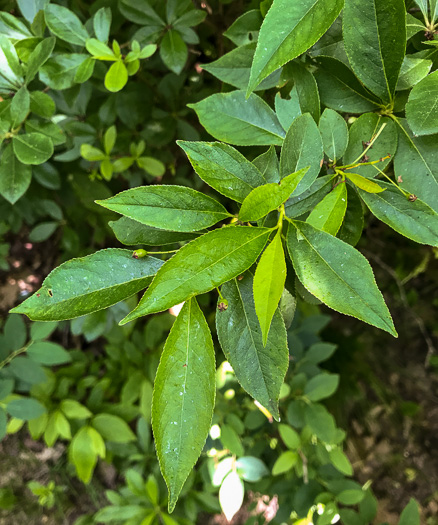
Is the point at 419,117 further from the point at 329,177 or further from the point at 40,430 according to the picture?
the point at 40,430

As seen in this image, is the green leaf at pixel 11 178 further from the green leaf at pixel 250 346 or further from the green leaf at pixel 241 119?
the green leaf at pixel 250 346

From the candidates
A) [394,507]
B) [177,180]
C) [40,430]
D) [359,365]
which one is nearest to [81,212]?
[177,180]

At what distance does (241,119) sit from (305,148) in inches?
5.8

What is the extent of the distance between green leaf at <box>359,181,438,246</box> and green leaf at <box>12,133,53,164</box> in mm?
645

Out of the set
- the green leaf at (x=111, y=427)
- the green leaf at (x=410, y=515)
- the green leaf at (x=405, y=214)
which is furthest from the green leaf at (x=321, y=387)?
the green leaf at (x=405, y=214)

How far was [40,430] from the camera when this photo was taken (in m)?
1.40

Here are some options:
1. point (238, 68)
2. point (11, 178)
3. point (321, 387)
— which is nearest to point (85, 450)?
point (321, 387)

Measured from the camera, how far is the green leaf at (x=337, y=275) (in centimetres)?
43

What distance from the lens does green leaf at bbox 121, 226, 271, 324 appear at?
42 centimetres

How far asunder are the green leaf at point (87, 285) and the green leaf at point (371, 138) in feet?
1.09

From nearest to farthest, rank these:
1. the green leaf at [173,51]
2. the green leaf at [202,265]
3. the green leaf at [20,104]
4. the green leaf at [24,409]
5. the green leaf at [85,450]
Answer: the green leaf at [202,265]
the green leaf at [20,104]
the green leaf at [173,51]
the green leaf at [24,409]
the green leaf at [85,450]

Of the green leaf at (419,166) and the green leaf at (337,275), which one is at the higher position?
the green leaf at (419,166)

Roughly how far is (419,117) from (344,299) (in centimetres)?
26

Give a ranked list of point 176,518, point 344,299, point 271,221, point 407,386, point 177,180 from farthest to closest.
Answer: point 407,386, point 176,518, point 177,180, point 271,221, point 344,299
